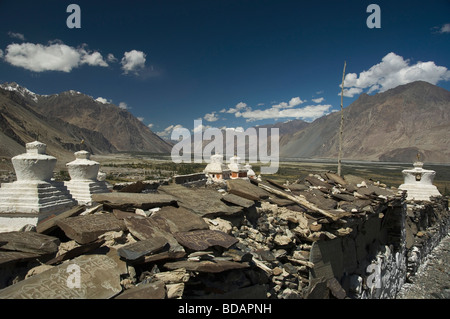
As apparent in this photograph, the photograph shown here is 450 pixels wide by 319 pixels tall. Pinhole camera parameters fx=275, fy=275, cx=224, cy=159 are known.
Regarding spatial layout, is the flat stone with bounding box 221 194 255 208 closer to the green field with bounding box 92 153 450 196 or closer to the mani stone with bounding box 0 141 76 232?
the mani stone with bounding box 0 141 76 232

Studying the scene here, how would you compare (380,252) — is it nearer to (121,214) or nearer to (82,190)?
(121,214)

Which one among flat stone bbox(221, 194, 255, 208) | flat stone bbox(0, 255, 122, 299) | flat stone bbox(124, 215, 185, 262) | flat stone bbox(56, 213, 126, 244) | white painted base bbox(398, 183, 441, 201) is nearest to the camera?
flat stone bbox(0, 255, 122, 299)

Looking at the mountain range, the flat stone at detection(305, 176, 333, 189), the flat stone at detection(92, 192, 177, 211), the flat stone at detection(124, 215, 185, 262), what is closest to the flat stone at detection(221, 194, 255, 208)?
the flat stone at detection(92, 192, 177, 211)

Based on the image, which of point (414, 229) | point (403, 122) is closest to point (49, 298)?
point (414, 229)

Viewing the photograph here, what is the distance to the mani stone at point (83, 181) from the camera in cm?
718

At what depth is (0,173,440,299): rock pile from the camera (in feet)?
11.2

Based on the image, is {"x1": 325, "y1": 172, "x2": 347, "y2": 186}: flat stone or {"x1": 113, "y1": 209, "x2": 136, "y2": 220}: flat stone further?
{"x1": 325, "y1": 172, "x2": 347, "y2": 186}: flat stone

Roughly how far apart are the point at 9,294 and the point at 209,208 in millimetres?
3912

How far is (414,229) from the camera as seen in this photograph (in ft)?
42.2

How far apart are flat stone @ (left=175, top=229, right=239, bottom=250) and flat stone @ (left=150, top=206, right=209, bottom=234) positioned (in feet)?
0.95

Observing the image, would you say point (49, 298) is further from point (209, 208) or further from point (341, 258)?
point (341, 258)

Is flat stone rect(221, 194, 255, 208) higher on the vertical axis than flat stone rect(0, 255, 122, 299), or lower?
higher

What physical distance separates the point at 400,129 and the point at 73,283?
589 ft

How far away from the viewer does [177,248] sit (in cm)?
411
